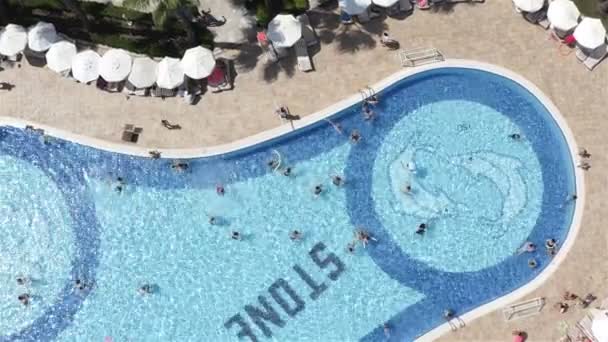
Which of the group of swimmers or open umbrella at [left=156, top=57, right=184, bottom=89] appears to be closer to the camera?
the group of swimmers

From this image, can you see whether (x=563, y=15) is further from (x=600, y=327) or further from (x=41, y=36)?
(x=41, y=36)

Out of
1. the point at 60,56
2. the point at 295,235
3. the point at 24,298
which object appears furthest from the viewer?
the point at 60,56

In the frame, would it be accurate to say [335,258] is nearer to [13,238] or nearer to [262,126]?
[262,126]

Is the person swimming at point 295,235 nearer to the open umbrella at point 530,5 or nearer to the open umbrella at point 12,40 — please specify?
the open umbrella at point 530,5

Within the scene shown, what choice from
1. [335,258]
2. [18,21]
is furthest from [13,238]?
[335,258]

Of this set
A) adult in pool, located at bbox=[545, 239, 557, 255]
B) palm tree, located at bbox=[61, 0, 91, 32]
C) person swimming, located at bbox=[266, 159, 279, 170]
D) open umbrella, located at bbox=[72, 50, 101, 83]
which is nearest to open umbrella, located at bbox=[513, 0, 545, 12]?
adult in pool, located at bbox=[545, 239, 557, 255]

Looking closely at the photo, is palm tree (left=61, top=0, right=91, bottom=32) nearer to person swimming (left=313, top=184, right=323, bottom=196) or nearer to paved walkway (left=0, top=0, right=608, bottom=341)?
paved walkway (left=0, top=0, right=608, bottom=341)

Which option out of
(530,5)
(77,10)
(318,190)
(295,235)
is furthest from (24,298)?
(530,5)
